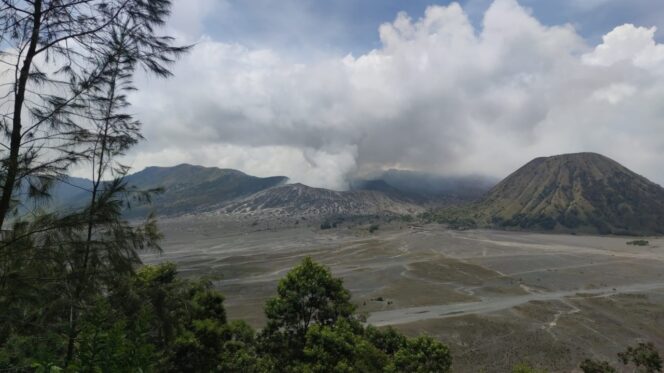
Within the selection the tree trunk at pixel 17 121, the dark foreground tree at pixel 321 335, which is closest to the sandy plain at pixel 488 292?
the dark foreground tree at pixel 321 335

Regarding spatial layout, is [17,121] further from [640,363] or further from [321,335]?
[640,363]

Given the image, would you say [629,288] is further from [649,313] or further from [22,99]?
[22,99]

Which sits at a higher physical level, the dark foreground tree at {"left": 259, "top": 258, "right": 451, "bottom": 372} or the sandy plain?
the dark foreground tree at {"left": 259, "top": 258, "right": 451, "bottom": 372}

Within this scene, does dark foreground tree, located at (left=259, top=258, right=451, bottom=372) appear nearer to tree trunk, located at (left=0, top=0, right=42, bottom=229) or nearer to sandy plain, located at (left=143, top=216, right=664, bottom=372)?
sandy plain, located at (left=143, top=216, right=664, bottom=372)

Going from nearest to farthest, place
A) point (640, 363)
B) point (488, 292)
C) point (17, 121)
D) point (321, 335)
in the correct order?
point (17, 121) < point (321, 335) < point (640, 363) < point (488, 292)

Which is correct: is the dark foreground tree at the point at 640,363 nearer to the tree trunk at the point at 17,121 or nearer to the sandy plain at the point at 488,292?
the sandy plain at the point at 488,292

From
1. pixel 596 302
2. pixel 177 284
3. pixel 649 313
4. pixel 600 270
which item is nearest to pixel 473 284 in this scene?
pixel 596 302

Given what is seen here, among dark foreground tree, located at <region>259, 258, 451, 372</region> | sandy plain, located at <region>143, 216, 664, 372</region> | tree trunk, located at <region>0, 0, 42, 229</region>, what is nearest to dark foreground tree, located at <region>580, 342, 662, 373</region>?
sandy plain, located at <region>143, 216, 664, 372</region>

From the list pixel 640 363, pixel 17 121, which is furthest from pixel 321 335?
pixel 640 363
